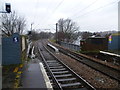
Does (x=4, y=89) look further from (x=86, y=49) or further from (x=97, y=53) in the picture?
(x=86, y=49)

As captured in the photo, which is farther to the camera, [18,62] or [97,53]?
[97,53]

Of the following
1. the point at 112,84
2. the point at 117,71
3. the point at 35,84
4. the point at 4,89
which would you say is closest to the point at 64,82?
the point at 35,84

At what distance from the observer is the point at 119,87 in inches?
294

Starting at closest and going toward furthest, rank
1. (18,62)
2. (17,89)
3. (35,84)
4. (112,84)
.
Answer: (17,89) < (35,84) < (112,84) < (18,62)

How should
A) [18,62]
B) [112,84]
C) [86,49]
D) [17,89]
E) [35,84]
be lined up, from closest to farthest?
[17,89] → [35,84] → [112,84] → [18,62] → [86,49]

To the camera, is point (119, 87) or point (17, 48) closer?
point (119, 87)

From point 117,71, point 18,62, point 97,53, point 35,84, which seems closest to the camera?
point 35,84

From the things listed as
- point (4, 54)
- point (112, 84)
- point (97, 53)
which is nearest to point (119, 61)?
point (97, 53)

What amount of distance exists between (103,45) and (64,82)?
1731 cm

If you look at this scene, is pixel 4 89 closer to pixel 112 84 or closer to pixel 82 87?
pixel 82 87

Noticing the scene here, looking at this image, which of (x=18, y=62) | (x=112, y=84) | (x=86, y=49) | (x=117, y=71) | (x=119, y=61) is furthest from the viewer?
(x=86, y=49)

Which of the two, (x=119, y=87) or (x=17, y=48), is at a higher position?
(x=17, y=48)

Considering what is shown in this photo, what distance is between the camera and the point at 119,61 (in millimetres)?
15148

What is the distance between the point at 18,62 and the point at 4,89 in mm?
5107
